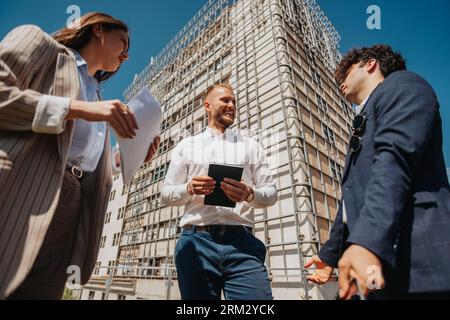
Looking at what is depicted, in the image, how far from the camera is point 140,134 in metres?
0.93

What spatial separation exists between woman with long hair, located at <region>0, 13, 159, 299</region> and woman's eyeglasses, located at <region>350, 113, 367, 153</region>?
82 cm

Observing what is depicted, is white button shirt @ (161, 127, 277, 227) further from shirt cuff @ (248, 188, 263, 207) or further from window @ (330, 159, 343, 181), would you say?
window @ (330, 159, 343, 181)

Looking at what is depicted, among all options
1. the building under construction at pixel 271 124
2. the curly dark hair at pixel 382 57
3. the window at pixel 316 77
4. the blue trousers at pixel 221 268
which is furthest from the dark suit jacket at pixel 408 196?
the window at pixel 316 77

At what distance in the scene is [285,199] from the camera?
170 inches

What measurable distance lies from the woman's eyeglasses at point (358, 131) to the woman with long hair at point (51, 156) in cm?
82

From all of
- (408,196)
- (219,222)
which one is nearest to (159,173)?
(219,222)

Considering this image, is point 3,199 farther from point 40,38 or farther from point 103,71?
point 103,71

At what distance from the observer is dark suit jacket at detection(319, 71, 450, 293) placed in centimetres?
60

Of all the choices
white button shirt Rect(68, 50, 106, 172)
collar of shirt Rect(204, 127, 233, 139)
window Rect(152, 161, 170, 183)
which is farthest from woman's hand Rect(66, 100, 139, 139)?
window Rect(152, 161, 170, 183)

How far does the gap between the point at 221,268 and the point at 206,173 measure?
465mm

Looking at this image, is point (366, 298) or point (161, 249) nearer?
point (366, 298)
